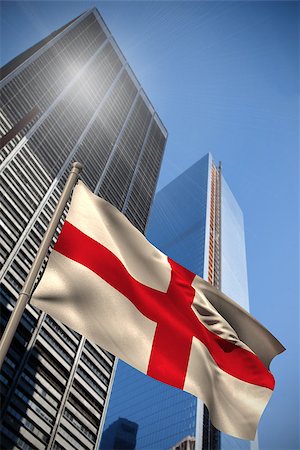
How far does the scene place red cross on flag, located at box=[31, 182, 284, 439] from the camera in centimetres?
640

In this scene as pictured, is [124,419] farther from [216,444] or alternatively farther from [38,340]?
[38,340]

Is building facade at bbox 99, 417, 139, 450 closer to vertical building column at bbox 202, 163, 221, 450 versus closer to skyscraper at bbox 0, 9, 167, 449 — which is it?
vertical building column at bbox 202, 163, 221, 450

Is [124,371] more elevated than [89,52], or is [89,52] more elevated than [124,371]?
[89,52]

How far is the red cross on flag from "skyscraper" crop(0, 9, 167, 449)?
95.2 feet

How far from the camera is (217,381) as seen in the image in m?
7.04

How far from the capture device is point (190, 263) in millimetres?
147125

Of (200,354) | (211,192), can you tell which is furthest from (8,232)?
(211,192)

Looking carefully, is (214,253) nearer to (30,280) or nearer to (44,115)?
(44,115)

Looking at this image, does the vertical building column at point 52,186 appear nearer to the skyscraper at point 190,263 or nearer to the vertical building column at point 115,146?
the vertical building column at point 115,146

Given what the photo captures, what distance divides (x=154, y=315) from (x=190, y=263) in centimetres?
14108

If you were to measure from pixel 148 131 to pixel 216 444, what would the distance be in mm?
93143

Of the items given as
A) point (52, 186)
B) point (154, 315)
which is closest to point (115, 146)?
point (52, 186)

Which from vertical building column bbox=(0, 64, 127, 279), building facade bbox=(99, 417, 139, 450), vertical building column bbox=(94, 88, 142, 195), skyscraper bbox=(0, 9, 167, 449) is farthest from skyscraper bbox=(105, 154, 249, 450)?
vertical building column bbox=(0, 64, 127, 279)

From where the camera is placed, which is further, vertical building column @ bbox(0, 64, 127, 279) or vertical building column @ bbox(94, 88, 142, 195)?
vertical building column @ bbox(94, 88, 142, 195)
